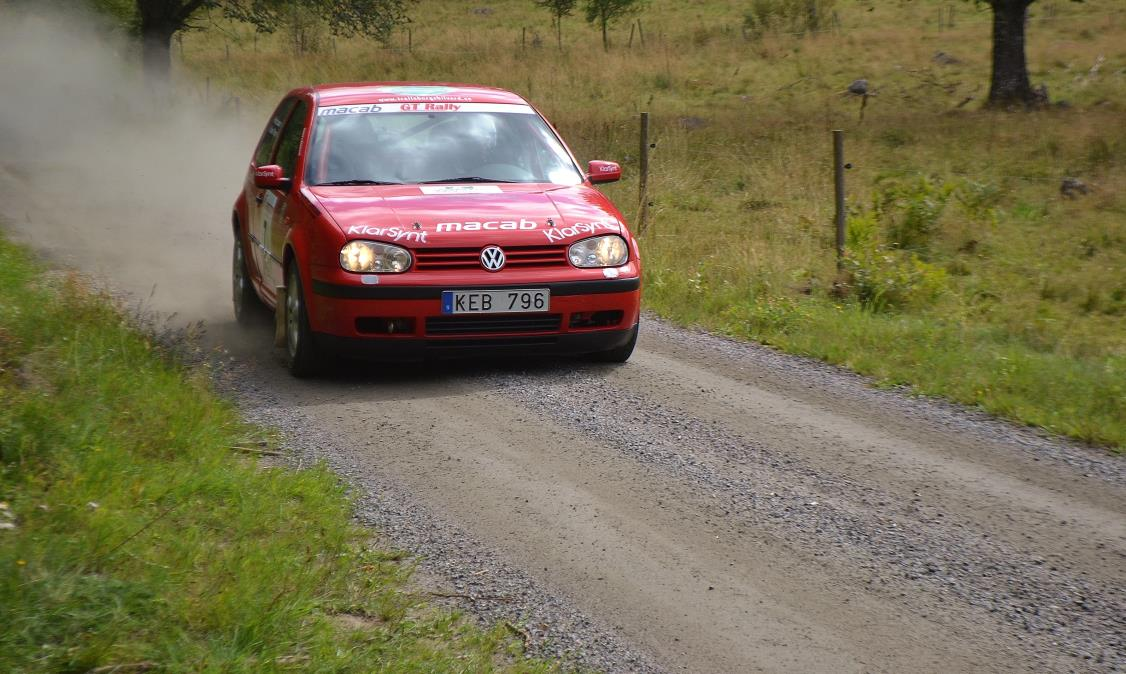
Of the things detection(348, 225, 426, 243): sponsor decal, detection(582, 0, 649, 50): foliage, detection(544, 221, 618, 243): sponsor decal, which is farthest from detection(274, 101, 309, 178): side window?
detection(582, 0, 649, 50): foliage

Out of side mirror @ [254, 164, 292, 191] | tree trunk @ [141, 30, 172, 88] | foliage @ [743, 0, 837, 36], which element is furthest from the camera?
foliage @ [743, 0, 837, 36]

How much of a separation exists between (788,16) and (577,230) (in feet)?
131

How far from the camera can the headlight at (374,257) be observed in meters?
6.86

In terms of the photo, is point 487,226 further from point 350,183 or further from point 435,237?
point 350,183

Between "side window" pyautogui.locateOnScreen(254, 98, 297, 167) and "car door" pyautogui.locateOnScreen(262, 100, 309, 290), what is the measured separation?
20 centimetres

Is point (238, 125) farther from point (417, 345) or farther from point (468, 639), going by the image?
point (468, 639)

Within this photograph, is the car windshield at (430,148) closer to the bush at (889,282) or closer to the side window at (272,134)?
the side window at (272,134)

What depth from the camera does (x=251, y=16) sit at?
27.9 meters

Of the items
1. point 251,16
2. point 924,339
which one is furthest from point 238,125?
point 924,339

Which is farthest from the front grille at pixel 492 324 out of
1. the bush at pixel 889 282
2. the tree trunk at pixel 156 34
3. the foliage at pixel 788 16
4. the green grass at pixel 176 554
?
the foliage at pixel 788 16

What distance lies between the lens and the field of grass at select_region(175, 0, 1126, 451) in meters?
8.72

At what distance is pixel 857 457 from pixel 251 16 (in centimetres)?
2475

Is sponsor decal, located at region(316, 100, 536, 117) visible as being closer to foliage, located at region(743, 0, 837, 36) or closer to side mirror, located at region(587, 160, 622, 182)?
side mirror, located at region(587, 160, 622, 182)

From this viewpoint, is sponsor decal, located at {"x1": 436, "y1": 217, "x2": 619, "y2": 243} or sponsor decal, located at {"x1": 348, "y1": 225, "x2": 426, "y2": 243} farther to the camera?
sponsor decal, located at {"x1": 436, "y1": 217, "x2": 619, "y2": 243}
